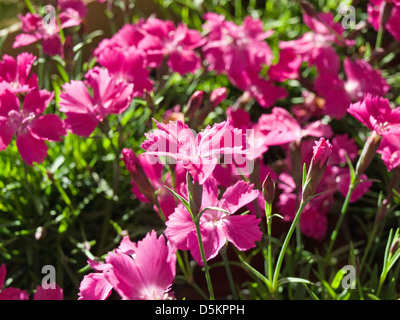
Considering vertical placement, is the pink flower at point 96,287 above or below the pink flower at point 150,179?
below

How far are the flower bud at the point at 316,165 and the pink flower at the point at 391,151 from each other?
22 cm

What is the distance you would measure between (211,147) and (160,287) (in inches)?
8.9

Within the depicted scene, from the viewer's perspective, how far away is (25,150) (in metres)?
0.93

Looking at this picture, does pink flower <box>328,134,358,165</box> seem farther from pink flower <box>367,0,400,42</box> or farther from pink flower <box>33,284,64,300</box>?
pink flower <box>33,284,64,300</box>

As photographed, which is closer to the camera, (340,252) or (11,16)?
(340,252)

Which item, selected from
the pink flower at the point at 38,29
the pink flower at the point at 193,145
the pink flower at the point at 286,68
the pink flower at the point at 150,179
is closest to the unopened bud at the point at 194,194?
the pink flower at the point at 193,145

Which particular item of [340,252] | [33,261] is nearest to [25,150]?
[33,261]

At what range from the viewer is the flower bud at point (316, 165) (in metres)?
0.67

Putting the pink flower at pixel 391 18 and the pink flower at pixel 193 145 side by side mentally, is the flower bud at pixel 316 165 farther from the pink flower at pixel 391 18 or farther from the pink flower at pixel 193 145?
the pink flower at pixel 391 18

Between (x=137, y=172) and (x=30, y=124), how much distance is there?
26cm

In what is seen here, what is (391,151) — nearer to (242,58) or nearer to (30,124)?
(242,58)

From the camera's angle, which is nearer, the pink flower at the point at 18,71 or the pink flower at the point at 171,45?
the pink flower at the point at 18,71

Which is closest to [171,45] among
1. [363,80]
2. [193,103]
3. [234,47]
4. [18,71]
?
[234,47]
